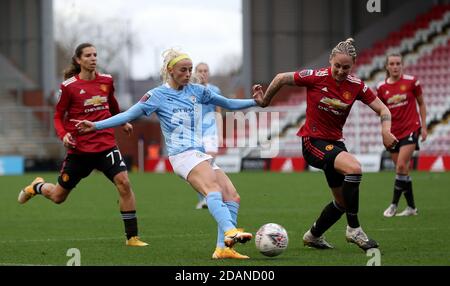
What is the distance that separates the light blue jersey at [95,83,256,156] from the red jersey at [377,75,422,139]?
226 inches

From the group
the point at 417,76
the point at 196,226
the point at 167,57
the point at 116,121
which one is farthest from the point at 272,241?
the point at 417,76

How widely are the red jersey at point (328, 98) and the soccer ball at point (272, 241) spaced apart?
1.29 metres

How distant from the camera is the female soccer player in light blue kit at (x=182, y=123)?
977 centimetres

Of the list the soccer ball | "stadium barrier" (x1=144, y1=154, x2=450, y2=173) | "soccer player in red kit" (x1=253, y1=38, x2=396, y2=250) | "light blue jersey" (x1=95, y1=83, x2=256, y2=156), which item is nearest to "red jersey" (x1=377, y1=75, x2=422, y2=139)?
"soccer player in red kit" (x1=253, y1=38, x2=396, y2=250)

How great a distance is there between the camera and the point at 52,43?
133 ft

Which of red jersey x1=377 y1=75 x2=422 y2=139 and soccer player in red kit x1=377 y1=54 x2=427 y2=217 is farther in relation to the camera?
red jersey x1=377 y1=75 x2=422 y2=139

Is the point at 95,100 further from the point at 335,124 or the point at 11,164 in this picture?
the point at 11,164

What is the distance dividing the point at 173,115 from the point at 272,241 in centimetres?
159

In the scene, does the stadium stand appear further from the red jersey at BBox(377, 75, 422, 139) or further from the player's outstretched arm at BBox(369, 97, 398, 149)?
the player's outstretched arm at BBox(369, 97, 398, 149)

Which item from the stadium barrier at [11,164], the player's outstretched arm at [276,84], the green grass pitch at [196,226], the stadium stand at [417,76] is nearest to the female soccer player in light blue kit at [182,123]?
the player's outstretched arm at [276,84]

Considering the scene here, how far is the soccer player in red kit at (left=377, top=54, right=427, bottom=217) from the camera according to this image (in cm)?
1492

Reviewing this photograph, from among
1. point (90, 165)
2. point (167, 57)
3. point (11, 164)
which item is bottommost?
point (11, 164)

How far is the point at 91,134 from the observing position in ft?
37.9

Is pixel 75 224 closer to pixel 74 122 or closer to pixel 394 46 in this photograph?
pixel 74 122
